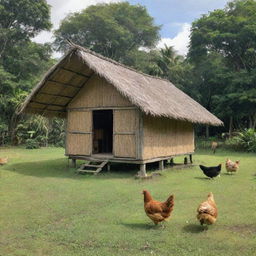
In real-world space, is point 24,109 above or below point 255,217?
above

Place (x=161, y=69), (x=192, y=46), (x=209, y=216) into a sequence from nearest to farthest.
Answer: (x=209, y=216)
(x=192, y=46)
(x=161, y=69)

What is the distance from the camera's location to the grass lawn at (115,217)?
4488 millimetres

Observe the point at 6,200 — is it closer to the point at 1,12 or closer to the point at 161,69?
the point at 1,12

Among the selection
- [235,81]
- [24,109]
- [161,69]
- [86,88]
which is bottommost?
[24,109]

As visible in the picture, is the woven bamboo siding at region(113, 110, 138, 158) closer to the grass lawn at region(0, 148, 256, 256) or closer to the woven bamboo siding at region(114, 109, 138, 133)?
the woven bamboo siding at region(114, 109, 138, 133)

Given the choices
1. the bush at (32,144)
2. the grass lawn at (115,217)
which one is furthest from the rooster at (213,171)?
the bush at (32,144)

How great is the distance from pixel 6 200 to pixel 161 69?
23541 millimetres

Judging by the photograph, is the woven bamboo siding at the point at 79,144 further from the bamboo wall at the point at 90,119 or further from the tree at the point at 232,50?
the tree at the point at 232,50

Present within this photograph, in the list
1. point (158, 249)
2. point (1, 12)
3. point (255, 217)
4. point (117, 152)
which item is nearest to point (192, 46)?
point (1, 12)

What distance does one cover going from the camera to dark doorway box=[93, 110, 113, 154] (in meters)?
14.4

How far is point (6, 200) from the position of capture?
720cm

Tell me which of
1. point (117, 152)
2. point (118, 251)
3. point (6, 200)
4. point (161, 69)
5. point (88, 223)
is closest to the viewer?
point (118, 251)

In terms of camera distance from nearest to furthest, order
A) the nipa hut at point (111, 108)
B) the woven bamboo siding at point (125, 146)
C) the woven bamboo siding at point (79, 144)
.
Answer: the nipa hut at point (111, 108) → the woven bamboo siding at point (125, 146) → the woven bamboo siding at point (79, 144)

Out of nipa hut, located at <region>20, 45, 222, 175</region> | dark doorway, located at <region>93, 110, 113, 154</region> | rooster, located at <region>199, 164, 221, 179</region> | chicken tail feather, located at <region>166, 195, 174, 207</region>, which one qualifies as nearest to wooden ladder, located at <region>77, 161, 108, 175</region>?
nipa hut, located at <region>20, 45, 222, 175</region>
